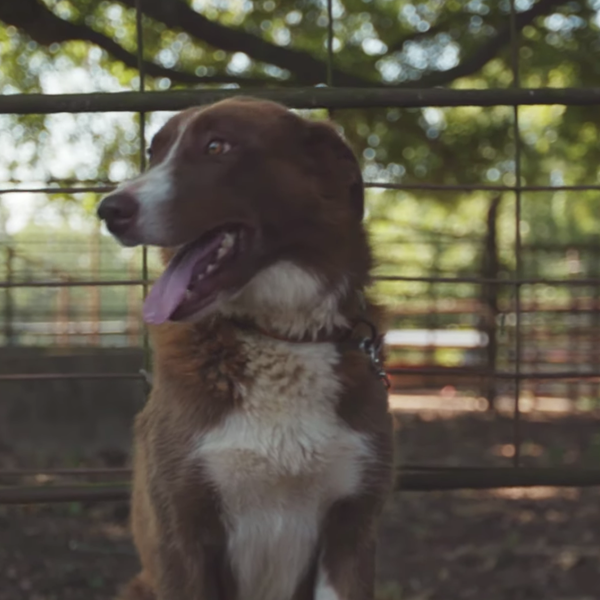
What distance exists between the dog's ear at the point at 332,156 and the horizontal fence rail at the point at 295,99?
491 millimetres

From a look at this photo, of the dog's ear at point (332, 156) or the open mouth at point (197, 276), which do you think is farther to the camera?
the dog's ear at point (332, 156)

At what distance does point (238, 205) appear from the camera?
208 centimetres

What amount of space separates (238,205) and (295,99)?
77 cm

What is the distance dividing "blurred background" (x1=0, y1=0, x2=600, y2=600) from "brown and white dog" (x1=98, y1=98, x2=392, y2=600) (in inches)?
14.2

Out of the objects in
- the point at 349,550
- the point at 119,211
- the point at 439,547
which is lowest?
the point at 439,547

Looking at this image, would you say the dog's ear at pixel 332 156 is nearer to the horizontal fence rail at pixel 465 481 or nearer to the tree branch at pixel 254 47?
the horizontal fence rail at pixel 465 481

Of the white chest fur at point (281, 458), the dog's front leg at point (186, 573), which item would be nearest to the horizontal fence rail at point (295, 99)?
the white chest fur at point (281, 458)

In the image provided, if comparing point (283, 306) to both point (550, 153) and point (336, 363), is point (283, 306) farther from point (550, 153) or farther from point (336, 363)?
point (550, 153)

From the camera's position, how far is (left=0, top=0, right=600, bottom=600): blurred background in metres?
3.76

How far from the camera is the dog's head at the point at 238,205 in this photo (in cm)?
200

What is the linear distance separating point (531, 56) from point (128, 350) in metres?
4.45

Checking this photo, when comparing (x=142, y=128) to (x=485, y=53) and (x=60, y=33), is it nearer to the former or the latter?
(x=60, y=33)

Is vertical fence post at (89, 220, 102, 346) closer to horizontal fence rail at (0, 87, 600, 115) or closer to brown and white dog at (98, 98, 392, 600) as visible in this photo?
horizontal fence rail at (0, 87, 600, 115)

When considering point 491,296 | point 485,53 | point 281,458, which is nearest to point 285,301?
point 281,458
